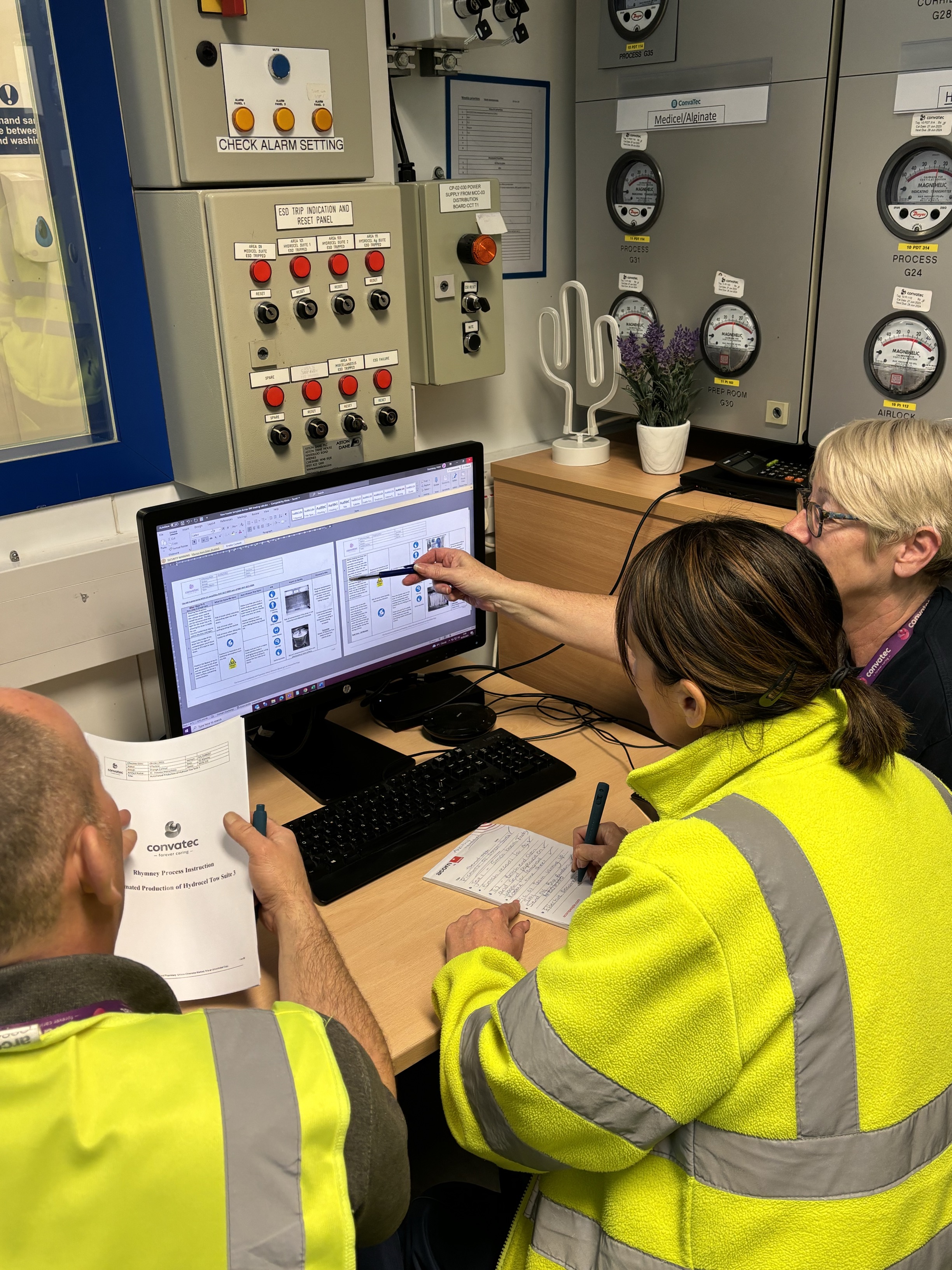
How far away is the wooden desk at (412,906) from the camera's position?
1193mm

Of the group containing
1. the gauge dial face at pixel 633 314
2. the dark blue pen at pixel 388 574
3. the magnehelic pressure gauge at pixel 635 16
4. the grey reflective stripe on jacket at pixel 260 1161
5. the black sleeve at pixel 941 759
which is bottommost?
the black sleeve at pixel 941 759

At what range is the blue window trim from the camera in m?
1.46

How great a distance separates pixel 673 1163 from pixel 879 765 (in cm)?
42

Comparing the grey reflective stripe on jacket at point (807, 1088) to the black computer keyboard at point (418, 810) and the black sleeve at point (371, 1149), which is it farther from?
the black computer keyboard at point (418, 810)

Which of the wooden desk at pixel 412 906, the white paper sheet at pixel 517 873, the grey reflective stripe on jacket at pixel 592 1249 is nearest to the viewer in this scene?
the grey reflective stripe on jacket at pixel 592 1249

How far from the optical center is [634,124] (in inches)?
78.0

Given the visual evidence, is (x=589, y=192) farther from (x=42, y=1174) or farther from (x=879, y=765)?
(x=42, y=1174)

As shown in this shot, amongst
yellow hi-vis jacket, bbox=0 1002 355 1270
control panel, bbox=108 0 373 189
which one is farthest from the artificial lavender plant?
yellow hi-vis jacket, bbox=0 1002 355 1270

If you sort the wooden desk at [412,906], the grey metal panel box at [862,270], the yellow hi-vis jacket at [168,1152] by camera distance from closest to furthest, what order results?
the yellow hi-vis jacket at [168,1152] → the wooden desk at [412,906] → the grey metal panel box at [862,270]

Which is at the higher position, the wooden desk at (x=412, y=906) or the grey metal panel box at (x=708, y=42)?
the grey metal panel box at (x=708, y=42)

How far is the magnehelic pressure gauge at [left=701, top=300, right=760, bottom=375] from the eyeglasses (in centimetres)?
46

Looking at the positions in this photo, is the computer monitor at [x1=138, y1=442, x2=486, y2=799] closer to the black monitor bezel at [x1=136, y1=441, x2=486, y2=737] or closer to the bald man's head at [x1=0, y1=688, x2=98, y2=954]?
the black monitor bezel at [x1=136, y1=441, x2=486, y2=737]

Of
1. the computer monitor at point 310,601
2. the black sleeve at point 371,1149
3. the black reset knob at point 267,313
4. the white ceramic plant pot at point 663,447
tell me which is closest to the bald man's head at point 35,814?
the black sleeve at point 371,1149

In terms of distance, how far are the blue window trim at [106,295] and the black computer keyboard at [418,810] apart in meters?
0.65
